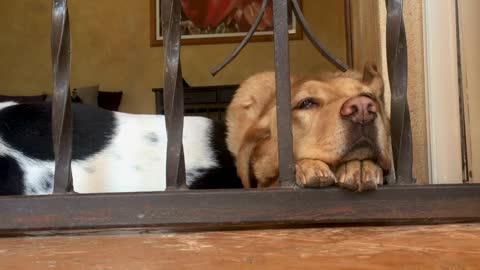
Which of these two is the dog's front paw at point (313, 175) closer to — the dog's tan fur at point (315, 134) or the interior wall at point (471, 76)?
the dog's tan fur at point (315, 134)

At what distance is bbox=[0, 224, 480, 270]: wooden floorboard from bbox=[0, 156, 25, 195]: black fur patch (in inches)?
22.8

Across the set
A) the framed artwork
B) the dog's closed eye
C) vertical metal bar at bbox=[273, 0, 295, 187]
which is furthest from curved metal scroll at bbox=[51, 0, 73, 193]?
the framed artwork

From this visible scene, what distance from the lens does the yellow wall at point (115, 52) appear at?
5.75 metres

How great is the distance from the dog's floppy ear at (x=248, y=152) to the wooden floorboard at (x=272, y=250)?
2.10ft

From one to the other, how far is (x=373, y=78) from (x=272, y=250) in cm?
89

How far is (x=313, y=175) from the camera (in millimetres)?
1192

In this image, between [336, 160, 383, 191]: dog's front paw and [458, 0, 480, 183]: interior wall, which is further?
[458, 0, 480, 183]: interior wall

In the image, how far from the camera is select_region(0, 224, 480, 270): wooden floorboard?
1.09 meters

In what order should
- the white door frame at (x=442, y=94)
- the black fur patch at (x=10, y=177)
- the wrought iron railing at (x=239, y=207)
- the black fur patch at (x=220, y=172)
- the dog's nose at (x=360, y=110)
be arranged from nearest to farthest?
the wrought iron railing at (x=239, y=207) → the dog's nose at (x=360, y=110) → the white door frame at (x=442, y=94) → the black fur patch at (x=10, y=177) → the black fur patch at (x=220, y=172)

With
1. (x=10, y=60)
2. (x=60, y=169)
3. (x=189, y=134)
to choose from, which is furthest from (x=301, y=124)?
(x=10, y=60)

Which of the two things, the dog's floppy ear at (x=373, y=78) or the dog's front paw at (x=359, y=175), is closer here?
the dog's front paw at (x=359, y=175)

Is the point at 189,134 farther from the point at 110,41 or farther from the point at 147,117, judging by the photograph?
the point at 110,41

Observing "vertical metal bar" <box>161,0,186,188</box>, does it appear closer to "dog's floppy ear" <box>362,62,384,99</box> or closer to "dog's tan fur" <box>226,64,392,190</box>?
"dog's tan fur" <box>226,64,392,190</box>

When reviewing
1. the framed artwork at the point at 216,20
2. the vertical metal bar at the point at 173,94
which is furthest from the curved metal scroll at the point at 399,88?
the framed artwork at the point at 216,20
